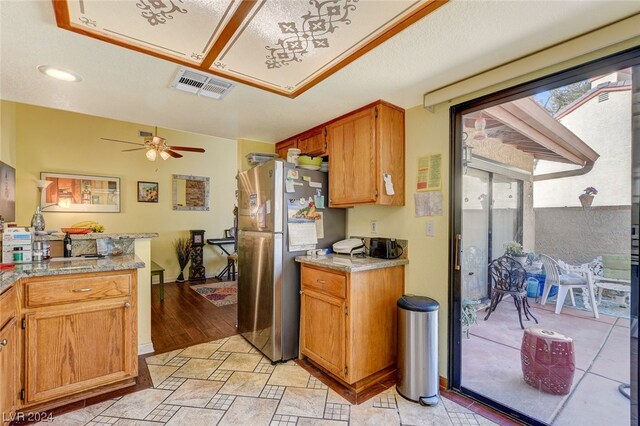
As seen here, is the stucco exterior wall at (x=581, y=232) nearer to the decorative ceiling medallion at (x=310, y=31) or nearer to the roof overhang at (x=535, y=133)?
the roof overhang at (x=535, y=133)

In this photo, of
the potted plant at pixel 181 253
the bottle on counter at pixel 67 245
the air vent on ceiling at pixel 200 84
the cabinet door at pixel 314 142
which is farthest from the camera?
the potted plant at pixel 181 253

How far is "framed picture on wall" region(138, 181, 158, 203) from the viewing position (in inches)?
216

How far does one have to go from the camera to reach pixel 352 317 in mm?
2111

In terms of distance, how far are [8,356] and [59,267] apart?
538 millimetres

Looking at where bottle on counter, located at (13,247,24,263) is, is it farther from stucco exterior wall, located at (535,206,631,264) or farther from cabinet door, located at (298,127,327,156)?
stucco exterior wall, located at (535,206,631,264)

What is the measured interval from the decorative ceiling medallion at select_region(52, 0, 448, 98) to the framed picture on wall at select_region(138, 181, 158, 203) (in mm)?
4446

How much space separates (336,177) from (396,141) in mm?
619

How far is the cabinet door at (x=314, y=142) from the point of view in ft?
9.70

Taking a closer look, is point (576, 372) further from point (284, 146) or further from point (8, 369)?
point (8, 369)

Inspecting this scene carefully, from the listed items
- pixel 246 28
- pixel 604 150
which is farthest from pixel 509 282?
pixel 246 28

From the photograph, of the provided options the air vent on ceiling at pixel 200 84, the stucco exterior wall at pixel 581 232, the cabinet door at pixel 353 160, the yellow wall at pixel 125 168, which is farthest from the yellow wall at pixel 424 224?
the yellow wall at pixel 125 168

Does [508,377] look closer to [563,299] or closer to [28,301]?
[563,299]

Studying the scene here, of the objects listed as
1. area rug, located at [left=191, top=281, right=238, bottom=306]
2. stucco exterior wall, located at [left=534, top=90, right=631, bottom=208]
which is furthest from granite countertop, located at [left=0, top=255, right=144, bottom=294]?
stucco exterior wall, located at [left=534, top=90, right=631, bottom=208]

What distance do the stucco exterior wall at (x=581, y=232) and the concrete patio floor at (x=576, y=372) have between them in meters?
0.37
